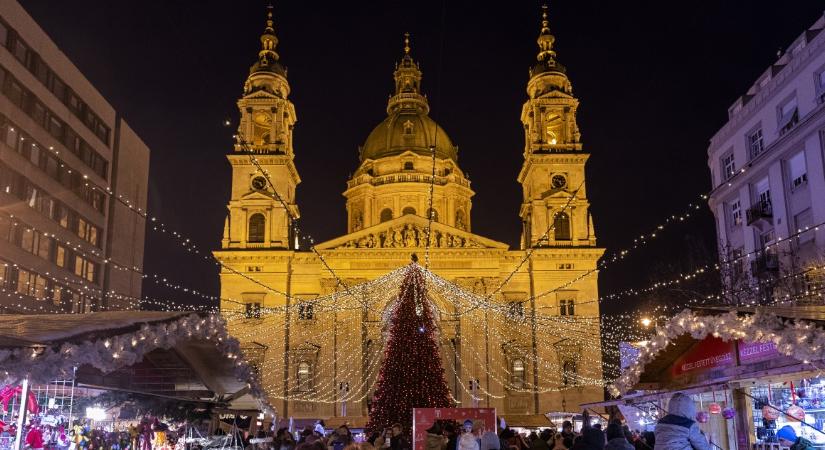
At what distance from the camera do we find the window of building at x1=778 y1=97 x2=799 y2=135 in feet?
102

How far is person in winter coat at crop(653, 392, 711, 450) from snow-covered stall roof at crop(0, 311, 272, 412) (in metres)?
7.62

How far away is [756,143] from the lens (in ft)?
113

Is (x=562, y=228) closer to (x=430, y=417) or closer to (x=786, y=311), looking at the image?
(x=430, y=417)

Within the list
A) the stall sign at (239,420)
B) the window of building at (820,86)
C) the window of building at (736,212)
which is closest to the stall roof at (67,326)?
the stall sign at (239,420)

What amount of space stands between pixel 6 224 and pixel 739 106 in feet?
111

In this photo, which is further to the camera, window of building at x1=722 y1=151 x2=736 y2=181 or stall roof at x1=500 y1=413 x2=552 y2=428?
stall roof at x1=500 y1=413 x2=552 y2=428

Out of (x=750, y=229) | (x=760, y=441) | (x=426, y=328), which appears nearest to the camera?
(x=760, y=441)

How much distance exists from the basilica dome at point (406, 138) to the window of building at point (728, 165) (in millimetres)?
31985

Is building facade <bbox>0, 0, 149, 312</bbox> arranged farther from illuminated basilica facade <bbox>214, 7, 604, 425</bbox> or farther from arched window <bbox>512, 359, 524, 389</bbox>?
arched window <bbox>512, 359, 524, 389</bbox>

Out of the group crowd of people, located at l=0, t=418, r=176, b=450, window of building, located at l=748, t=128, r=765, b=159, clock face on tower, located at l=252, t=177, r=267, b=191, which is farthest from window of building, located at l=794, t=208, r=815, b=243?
clock face on tower, located at l=252, t=177, r=267, b=191

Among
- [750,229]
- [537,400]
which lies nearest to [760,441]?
[750,229]

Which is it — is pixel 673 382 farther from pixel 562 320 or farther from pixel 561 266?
pixel 561 266

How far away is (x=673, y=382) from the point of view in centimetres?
1518

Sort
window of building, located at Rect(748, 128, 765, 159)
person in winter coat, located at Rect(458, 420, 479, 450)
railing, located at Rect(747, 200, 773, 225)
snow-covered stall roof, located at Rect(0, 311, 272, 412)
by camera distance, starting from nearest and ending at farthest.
A: 1. snow-covered stall roof, located at Rect(0, 311, 272, 412)
2. person in winter coat, located at Rect(458, 420, 479, 450)
3. railing, located at Rect(747, 200, 773, 225)
4. window of building, located at Rect(748, 128, 765, 159)
